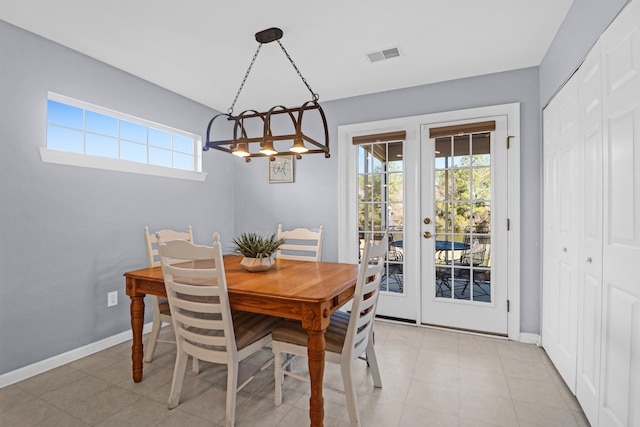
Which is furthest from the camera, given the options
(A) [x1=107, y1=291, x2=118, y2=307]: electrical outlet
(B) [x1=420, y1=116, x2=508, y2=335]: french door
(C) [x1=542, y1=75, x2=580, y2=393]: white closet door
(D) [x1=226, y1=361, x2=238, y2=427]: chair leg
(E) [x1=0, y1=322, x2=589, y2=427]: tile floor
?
(B) [x1=420, y1=116, x2=508, y2=335]: french door

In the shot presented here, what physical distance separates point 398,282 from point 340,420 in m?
1.83

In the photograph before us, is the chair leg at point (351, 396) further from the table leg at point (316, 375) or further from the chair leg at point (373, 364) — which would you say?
the chair leg at point (373, 364)

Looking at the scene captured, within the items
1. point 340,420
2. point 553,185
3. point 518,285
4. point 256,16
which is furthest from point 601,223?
point 256,16

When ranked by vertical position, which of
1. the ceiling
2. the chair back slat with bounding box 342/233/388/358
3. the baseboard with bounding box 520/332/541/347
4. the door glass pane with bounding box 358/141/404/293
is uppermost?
the ceiling

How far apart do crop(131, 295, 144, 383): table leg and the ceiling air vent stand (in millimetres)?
2572

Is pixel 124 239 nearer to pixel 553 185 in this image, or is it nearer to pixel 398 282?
pixel 398 282

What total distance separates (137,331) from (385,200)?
2.53 m

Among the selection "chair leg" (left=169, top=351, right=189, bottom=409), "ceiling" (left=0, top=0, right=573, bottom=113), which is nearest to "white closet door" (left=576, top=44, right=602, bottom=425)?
"ceiling" (left=0, top=0, right=573, bottom=113)

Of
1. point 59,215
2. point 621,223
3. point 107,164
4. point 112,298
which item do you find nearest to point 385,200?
point 621,223

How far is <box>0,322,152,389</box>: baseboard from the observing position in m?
2.21

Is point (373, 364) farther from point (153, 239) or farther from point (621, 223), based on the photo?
point (153, 239)

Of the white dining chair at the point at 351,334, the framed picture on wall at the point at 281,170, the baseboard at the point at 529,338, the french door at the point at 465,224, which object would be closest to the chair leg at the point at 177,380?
the white dining chair at the point at 351,334

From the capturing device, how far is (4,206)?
7.18 ft

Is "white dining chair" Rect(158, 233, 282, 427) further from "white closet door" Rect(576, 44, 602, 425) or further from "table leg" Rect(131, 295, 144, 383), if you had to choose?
"white closet door" Rect(576, 44, 602, 425)
